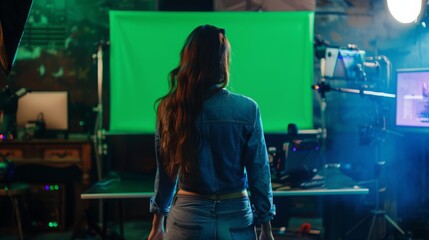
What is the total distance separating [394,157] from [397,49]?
127 centimetres

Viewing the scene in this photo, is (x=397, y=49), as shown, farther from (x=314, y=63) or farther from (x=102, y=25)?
(x=102, y=25)

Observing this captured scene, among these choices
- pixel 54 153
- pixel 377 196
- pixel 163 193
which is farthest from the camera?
pixel 54 153

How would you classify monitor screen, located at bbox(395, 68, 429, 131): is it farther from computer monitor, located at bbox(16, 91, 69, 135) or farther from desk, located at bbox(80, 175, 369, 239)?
computer monitor, located at bbox(16, 91, 69, 135)

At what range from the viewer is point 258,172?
6.63 ft

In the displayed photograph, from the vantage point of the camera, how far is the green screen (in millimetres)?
4859

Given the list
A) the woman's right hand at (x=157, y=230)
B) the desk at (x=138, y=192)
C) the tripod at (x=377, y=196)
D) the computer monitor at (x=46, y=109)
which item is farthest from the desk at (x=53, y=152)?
the woman's right hand at (x=157, y=230)

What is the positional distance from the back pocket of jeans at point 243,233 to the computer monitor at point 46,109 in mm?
3670

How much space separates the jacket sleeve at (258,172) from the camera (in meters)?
2.00

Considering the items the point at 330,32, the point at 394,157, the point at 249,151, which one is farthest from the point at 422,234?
the point at 249,151

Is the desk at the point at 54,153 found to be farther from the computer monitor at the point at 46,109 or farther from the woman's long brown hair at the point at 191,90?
the woman's long brown hair at the point at 191,90

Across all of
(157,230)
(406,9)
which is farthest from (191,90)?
(406,9)

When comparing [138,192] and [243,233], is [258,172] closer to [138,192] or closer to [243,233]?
[243,233]

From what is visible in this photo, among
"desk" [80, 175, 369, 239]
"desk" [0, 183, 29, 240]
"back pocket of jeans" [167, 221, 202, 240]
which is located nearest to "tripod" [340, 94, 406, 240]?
"desk" [80, 175, 369, 239]

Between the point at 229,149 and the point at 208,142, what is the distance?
0.29 feet
